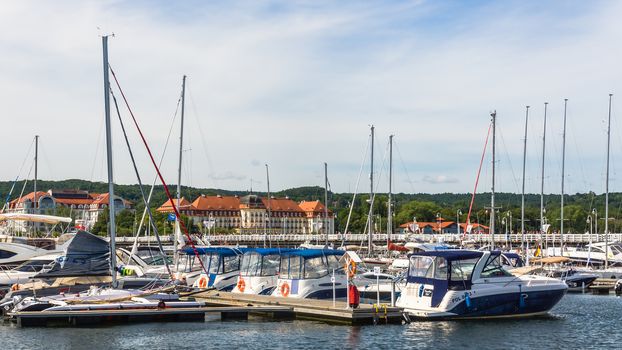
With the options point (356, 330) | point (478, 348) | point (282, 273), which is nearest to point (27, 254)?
point (282, 273)

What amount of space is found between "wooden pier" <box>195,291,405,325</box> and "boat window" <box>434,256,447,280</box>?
2.67m

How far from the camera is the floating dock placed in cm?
3697

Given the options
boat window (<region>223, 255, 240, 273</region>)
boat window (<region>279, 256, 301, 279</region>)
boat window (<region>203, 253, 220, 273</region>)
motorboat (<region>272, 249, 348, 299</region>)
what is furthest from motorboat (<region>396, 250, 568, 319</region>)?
boat window (<region>203, 253, 220, 273</region>)

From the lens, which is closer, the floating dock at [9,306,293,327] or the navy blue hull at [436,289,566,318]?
the floating dock at [9,306,293,327]

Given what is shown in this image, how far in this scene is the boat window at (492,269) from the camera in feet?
133

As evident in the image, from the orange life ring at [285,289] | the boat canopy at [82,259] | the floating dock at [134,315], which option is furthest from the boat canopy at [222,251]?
the boat canopy at [82,259]

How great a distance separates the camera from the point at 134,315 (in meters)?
38.0

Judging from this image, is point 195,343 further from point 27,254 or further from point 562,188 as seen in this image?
point 562,188

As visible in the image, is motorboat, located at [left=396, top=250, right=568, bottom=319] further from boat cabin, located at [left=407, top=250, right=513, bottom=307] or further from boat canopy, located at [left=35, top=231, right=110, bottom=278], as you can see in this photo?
boat canopy, located at [left=35, top=231, right=110, bottom=278]

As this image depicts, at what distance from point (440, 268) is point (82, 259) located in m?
18.0

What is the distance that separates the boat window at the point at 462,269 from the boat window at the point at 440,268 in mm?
325

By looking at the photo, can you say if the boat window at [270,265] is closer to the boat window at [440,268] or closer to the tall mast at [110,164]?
the tall mast at [110,164]

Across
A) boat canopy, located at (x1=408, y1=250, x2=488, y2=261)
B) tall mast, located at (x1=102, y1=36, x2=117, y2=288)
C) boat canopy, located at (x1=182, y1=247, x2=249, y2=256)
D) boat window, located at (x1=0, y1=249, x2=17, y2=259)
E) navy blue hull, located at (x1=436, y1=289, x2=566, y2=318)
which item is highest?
tall mast, located at (x1=102, y1=36, x2=117, y2=288)

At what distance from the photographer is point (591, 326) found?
40.8m
